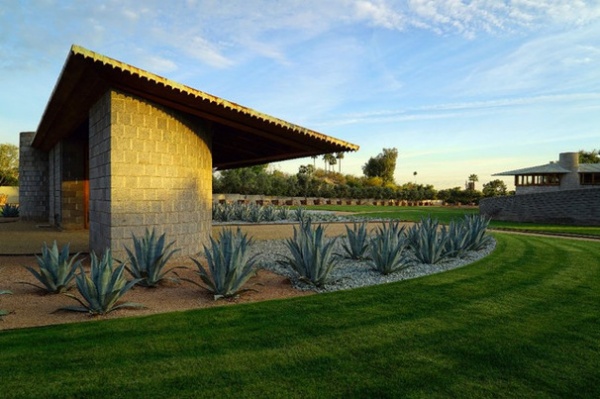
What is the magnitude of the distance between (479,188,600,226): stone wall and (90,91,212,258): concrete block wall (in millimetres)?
24843

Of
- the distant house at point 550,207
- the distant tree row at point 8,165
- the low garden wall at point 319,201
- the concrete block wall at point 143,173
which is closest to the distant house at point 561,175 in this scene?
the distant house at point 550,207

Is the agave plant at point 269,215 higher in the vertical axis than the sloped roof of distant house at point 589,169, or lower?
lower

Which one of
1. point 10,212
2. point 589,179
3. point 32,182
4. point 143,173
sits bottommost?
point 10,212

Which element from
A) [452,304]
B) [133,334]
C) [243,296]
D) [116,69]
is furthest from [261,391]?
[116,69]

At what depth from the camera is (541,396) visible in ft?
11.2

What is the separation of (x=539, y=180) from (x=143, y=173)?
157ft

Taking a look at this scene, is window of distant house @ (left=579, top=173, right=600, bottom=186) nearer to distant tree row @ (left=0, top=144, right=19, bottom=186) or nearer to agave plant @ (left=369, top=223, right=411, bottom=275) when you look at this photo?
agave plant @ (left=369, top=223, right=411, bottom=275)

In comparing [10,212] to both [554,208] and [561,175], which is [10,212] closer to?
[554,208]

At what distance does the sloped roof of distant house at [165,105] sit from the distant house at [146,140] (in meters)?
0.02

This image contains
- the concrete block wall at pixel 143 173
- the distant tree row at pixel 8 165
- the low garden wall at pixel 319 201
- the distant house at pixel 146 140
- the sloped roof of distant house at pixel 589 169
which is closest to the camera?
the distant house at pixel 146 140

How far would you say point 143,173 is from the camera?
899cm

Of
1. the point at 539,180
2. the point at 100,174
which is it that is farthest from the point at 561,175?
the point at 100,174

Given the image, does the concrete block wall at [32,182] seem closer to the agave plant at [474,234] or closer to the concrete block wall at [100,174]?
the concrete block wall at [100,174]

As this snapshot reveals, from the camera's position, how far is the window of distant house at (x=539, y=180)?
44.2 metres
